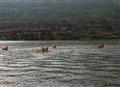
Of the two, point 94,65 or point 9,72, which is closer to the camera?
point 9,72

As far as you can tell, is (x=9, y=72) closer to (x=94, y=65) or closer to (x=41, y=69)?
(x=41, y=69)

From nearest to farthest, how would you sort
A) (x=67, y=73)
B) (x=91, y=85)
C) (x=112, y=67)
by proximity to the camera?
(x=91, y=85)
(x=67, y=73)
(x=112, y=67)

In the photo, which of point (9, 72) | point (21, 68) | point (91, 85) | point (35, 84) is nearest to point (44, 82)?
point (35, 84)

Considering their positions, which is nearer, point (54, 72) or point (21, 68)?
point (54, 72)

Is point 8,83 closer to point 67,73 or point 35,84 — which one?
point 35,84

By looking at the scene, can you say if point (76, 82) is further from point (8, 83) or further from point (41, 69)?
point (41, 69)

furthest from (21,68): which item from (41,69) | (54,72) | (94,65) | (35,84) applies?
(35,84)

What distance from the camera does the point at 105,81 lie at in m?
42.2

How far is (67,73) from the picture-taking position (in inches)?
1930

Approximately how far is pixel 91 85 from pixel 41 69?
15368 millimetres

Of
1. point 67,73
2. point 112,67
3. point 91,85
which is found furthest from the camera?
point 112,67

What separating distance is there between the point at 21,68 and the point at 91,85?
17.3m

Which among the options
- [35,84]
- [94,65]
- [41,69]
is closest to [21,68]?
[41,69]

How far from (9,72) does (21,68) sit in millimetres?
4259
